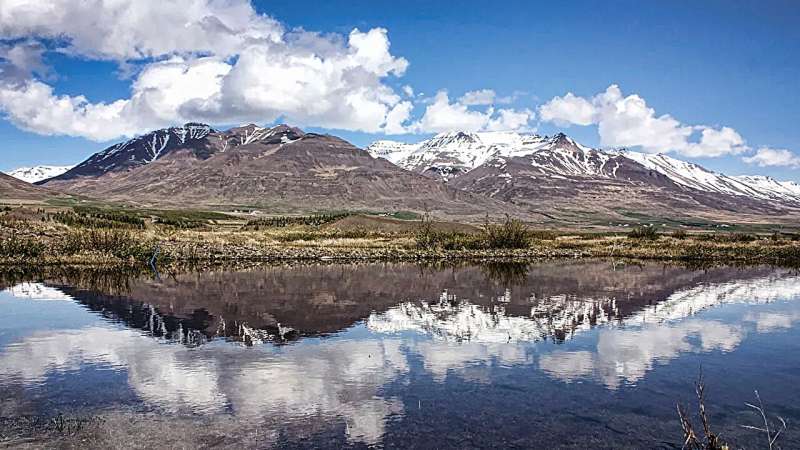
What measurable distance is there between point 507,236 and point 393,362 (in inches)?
2397

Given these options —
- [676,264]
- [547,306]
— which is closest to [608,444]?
[547,306]

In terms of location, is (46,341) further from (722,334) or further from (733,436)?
(722,334)

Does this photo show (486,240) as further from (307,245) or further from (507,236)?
(307,245)

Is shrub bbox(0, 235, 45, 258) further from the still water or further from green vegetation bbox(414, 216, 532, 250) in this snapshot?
green vegetation bbox(414, 216, 532, 250)

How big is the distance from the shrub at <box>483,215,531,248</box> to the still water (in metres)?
37.0

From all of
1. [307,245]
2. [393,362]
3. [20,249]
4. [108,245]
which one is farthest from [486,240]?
[393,362]

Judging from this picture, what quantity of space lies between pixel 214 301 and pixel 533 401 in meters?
24.0

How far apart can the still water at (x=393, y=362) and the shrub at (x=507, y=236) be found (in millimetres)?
36995

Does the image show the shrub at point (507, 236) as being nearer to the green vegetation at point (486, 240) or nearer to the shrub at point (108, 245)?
the green vegetation at point (486, 240)

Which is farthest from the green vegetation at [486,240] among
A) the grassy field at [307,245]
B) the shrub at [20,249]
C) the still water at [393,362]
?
the shrub at [20,249]

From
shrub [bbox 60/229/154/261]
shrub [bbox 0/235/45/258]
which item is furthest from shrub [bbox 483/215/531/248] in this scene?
shrub [bbox 0/235/45/258]

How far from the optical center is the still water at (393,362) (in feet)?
52.9

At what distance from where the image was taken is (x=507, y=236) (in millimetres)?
82125

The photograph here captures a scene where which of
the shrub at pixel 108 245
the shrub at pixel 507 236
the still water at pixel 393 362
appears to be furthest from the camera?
the shrub at pixel 507 236
